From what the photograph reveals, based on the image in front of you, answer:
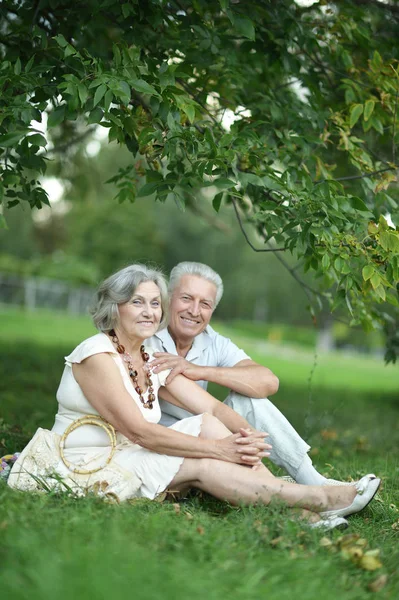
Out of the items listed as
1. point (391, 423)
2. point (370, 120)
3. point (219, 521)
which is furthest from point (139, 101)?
point (391, 423)

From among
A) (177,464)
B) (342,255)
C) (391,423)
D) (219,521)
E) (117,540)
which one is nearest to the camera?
(117,540)

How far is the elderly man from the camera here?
4.29m

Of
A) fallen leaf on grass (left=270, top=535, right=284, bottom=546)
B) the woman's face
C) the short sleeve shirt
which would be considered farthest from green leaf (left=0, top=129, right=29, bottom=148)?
fallen leaf on grass (left=270, top=535, right=284, bottom=546)

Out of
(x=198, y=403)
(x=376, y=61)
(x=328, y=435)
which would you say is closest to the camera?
(x=198, y=403)

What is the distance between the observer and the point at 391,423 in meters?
9.33

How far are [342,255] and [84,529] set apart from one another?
82.6 inches

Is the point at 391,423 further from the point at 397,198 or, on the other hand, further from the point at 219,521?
the point at 219,521

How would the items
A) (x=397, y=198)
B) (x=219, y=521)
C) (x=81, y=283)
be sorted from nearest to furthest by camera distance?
(x=219, y=521) < (x=397, y=198) < (x=81, y=283)

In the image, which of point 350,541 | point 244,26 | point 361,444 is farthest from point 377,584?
point 361,444

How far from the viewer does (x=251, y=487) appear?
373cm

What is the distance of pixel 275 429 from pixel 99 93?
2.04 meters

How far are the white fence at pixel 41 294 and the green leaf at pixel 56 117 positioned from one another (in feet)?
66.3

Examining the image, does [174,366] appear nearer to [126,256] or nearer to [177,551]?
[177,551]

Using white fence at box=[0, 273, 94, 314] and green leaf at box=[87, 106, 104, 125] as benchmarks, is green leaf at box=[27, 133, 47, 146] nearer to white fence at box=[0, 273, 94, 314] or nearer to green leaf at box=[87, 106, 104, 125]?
green leaf at box=[87, 106, 104, 125]
